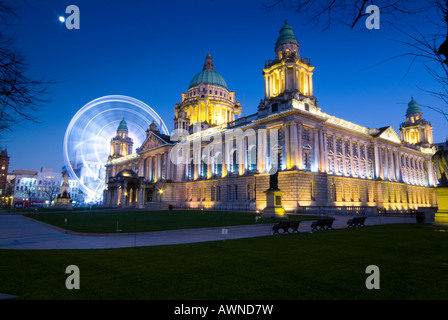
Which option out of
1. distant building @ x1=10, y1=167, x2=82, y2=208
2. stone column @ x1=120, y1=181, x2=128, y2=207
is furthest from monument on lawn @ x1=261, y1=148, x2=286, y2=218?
distant building @ x1=10, y1=167, x2=82, y2=208

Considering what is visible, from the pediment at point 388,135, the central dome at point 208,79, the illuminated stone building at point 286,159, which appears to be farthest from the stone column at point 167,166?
the pediment at point 388,135

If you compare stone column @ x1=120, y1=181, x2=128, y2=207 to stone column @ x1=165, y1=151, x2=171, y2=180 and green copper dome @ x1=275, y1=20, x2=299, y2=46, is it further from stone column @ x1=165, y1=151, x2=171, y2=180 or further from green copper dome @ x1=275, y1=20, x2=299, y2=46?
green copper dome @ x1=275, y1=20, x2=299, y2=46

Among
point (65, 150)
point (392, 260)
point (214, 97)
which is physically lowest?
point (392, 260)

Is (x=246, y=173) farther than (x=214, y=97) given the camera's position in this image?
No

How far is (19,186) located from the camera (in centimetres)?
14100

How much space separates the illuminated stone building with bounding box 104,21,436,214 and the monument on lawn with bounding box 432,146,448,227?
1952 centimetres

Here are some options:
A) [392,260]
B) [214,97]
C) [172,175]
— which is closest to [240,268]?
[392,260]

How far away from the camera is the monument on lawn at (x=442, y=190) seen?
19.7 meters

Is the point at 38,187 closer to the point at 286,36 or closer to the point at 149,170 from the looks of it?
the point at 149,170

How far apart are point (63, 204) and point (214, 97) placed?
2087 inches

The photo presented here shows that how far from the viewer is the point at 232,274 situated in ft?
24.0

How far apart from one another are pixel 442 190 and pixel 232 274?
62.5ft

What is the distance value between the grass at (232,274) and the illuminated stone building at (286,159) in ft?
102
